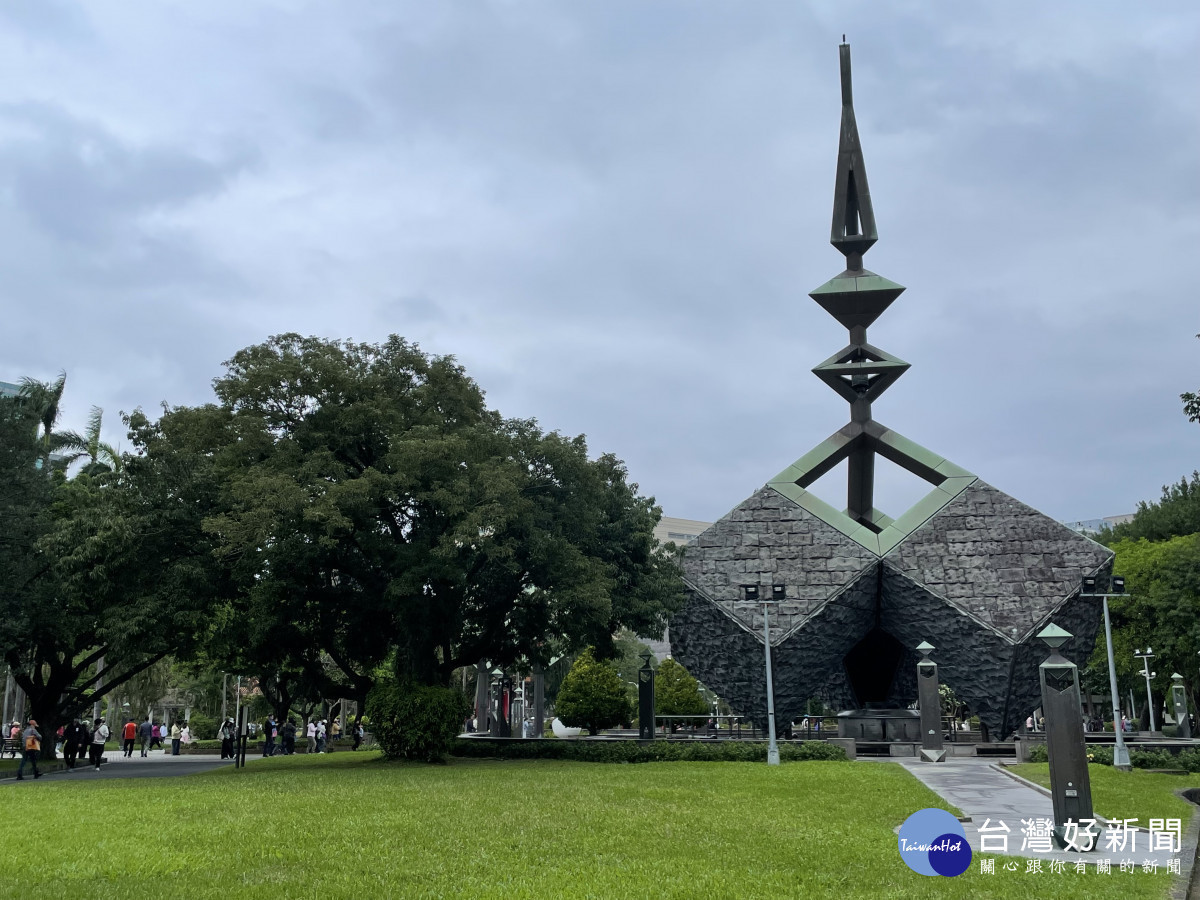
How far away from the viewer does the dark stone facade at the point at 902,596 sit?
2545 centimetres

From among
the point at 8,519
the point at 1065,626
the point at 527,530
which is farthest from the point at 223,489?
the point at 1065,626

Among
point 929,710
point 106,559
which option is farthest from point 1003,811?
point 106,559

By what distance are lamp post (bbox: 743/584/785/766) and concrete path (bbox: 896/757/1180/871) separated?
2.93m

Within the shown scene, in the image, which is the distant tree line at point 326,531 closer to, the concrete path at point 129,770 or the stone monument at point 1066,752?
the concrete path at point 129,770

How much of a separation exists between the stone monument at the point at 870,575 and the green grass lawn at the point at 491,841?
27.8 ft

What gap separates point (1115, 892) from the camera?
310 inches

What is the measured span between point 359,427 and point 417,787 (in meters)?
9.32

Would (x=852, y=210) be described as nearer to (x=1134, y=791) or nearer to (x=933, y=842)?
(x=1134, y=791)

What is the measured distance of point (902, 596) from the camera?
26.6 metres

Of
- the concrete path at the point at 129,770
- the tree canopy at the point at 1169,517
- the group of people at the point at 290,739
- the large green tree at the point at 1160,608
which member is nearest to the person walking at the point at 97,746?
the concrete path at the point at 129,770

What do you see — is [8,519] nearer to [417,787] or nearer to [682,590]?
[417,787]

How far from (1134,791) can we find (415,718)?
47.9 feet

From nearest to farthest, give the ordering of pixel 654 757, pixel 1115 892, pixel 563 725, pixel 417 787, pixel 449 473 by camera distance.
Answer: pixel 1115 892
pixel 417 787
pixel 449 473
pixel 654 757
pixel 563 725

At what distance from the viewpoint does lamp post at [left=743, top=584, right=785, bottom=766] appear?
73.0ft
